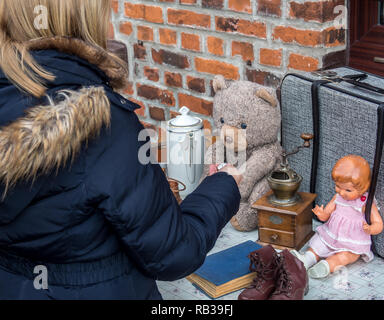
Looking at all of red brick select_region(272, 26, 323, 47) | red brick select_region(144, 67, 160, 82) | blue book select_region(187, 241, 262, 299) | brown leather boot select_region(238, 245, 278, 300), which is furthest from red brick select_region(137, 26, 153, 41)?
brown leather boot select_region(238, 245, 278, 300)

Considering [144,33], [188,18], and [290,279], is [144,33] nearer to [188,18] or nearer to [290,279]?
[188,18]

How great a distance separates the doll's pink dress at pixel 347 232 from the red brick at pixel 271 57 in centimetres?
58

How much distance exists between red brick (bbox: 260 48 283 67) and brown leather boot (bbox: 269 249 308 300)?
A: 0.74 metres

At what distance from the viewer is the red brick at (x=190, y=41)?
2102 mm

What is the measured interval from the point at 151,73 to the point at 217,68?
406 mm

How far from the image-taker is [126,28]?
7.89 feet

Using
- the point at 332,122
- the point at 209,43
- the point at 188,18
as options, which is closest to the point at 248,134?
the point at 332,122

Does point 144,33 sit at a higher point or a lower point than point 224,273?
higher

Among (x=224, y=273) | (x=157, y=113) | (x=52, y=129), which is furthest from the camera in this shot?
(x=157, y=113)

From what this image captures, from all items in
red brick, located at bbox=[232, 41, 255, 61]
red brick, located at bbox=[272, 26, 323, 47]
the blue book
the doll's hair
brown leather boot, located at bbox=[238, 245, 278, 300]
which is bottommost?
the blue book

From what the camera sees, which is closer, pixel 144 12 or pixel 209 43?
pixel 209 43

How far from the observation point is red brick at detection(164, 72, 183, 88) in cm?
224

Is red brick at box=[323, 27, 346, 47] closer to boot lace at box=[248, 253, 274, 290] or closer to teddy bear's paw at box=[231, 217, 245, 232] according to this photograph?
teddy bear's paw at box=[231, 217, 245, 232]
